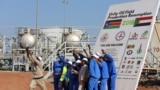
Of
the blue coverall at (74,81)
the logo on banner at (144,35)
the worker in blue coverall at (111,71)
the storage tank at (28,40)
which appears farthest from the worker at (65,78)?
the storage tank at (28,40)

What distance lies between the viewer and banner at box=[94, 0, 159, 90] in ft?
55.3

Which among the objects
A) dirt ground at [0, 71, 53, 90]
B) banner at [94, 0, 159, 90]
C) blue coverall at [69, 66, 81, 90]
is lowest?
dirt ground at [0, 71, 53, 90]

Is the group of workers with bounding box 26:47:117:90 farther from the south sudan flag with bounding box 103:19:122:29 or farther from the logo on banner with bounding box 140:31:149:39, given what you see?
the south sudan flag with bounding box 103:19:122:29

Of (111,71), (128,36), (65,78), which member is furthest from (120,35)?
(65,78)

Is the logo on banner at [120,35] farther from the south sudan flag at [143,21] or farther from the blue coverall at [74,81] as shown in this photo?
the blue coverall at [74,81]

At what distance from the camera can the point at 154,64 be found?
92.7 ft

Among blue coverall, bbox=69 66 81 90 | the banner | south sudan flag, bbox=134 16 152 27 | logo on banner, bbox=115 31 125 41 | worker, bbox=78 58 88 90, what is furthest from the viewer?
logo on banner, bbox=115 31 125 41

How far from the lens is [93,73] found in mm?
16156

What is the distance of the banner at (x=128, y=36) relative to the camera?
16859mm

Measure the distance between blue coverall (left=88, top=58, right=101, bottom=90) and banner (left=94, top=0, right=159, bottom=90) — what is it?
4.16 ft

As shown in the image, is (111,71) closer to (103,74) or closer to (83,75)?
(103,74)

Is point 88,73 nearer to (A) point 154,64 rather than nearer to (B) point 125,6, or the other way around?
(B) point 125,6

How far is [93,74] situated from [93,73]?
0.11 ft

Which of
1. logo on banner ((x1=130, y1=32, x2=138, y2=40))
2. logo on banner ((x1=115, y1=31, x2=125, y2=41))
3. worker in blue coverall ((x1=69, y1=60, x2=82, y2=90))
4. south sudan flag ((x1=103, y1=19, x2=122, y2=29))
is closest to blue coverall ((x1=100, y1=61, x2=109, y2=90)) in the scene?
worker in blue coverall ((x1=69, y1=60, x2=82, y2=90))
